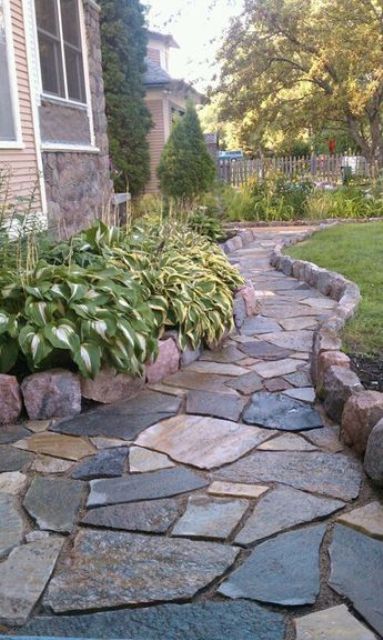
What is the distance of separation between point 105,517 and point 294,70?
15.8 meters

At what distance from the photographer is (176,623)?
1.56 metres

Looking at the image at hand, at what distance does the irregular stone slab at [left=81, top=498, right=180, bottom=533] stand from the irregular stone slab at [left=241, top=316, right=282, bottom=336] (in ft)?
7.50

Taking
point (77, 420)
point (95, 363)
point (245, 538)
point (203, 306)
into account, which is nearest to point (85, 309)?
point (95, 363)

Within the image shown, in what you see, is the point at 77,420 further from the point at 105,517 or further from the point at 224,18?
the point at 224,18

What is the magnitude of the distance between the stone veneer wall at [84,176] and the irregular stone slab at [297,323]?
1830 mm

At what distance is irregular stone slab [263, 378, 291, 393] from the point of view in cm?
323

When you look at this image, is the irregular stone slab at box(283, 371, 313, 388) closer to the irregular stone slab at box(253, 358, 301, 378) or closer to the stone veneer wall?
the irregular stone slab at box(253, 358, 301, 378)

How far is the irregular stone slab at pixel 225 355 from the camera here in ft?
Result: 12.5

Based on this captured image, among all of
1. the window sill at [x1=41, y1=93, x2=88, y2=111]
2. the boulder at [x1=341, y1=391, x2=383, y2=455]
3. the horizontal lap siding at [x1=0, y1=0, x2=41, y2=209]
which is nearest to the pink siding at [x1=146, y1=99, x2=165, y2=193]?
the window sill at [x1=41, y1=93, x2=88, y2=111]

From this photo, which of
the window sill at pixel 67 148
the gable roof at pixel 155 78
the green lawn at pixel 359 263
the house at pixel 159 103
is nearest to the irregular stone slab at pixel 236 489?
the green lawn at pixel 359 263

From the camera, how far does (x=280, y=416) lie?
290 centimetres

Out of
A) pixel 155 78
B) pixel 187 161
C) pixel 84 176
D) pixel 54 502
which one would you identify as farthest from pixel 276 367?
pixel 155 78

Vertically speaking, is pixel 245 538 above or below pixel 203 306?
below

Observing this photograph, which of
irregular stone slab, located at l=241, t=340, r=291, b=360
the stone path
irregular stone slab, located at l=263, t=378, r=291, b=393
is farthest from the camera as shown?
irregular stone slab, located at l=241, t=340, r=291, b=360
